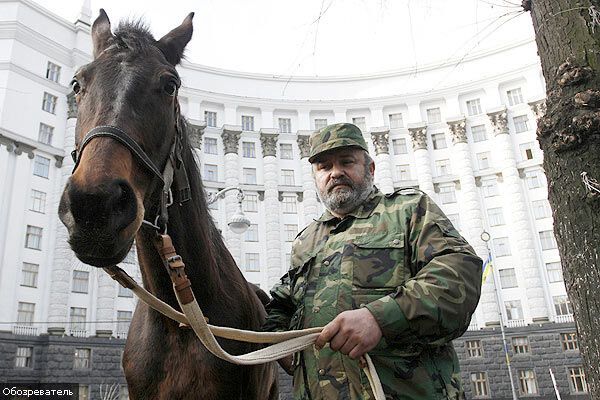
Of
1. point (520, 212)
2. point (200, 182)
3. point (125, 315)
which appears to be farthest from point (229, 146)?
point (200, 182)

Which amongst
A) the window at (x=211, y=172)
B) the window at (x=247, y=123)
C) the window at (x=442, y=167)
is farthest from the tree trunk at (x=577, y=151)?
the window at (x=247, y=123)

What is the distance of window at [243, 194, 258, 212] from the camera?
1544 inches

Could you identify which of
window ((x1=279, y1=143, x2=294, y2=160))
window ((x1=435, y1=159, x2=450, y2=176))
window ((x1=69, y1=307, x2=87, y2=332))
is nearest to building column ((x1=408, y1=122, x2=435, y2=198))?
window ((x1=435, y1=159, x2=450, y2=176))

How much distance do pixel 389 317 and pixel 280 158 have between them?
40.2 metres

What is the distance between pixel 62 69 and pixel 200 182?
36439mm

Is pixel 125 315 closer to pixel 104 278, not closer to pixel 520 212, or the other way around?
pixel 104 278

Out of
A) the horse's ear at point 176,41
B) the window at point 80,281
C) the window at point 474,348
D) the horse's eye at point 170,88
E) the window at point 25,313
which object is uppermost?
the window at point 80,281

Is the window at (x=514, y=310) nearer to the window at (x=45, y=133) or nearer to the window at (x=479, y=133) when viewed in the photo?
the window at (x=479, y=133)

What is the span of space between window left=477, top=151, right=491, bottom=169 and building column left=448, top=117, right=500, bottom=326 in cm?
95

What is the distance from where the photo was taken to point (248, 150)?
136 ft

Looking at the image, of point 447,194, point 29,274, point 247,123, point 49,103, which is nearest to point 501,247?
point 447,194

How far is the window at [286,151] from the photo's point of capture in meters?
42.1

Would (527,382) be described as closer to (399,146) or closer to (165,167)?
(399,146)

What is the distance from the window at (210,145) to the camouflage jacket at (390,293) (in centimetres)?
3836
